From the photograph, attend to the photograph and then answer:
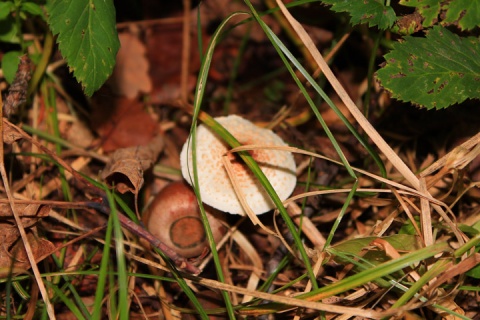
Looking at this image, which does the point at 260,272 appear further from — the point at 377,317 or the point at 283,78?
the point at 283,78

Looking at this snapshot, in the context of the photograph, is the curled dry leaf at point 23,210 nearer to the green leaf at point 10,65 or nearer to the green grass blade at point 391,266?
the green leaf at point 10,65

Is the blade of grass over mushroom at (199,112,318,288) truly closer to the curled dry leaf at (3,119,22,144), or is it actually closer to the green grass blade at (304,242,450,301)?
the green grass blade at (304,242,450,301)

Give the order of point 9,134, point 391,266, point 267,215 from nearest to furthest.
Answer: point 391,266, point 9,134, point 267,215

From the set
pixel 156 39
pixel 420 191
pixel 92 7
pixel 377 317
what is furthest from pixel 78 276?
pixel 156 39

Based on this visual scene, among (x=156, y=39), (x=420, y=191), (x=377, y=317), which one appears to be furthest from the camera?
(x=156, y=39)

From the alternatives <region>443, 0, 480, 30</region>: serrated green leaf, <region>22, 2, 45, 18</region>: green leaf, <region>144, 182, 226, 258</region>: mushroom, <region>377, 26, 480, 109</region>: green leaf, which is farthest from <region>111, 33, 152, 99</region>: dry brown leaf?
<region>443, 0, 480, 30</region>: serrated green leaf

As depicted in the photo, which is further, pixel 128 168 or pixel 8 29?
pixel 8 29

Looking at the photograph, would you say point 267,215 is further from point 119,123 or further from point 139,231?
point 119,123

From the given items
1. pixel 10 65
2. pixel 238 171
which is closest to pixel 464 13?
pixel 238 171
